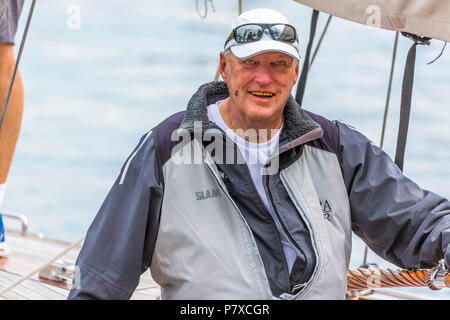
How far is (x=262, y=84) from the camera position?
66.3 inches

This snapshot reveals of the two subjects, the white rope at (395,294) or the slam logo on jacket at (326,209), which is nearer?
the slam logo on jacket at (326,209)

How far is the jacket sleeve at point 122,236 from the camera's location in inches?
61.2

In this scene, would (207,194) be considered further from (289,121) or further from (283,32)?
(283,32)

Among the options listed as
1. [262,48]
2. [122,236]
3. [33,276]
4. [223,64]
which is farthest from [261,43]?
[33,276]

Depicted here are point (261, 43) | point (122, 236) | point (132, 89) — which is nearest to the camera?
point (122, 236)

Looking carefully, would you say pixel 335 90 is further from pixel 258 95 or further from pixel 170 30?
pixel 258 95

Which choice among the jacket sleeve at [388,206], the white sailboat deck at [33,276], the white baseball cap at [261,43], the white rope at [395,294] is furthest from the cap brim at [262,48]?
the white rope at [395,294]

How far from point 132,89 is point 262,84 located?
11.0 metres

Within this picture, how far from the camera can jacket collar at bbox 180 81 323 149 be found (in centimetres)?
169

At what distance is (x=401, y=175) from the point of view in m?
1.77

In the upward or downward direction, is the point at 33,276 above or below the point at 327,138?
below

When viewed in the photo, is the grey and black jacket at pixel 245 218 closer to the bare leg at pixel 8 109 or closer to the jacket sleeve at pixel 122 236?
the jacket sleeve at pixel 122 236

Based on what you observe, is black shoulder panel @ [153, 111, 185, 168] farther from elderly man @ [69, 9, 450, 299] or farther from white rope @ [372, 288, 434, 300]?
white rope @ [372, 288, 434, 300]

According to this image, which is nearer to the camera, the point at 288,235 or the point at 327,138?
the point at 288,235
